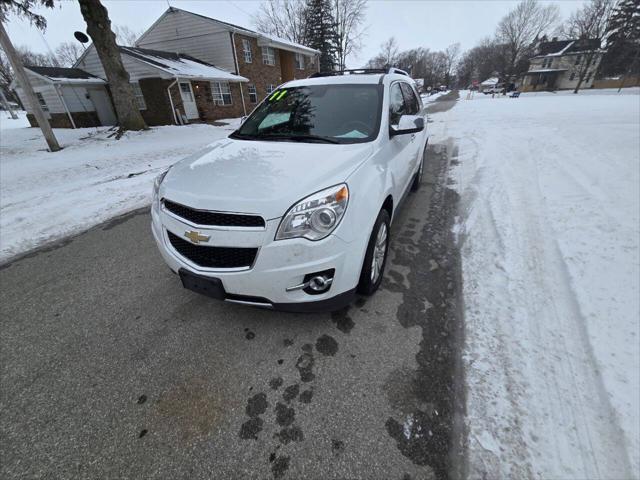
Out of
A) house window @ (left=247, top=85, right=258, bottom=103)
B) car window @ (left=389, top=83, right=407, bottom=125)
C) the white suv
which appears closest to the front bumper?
the white suv

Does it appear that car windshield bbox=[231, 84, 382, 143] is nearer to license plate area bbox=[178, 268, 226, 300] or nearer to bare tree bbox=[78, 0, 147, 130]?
license plate area bbox=[178, 268, 226, 300]

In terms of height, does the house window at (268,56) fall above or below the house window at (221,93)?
above

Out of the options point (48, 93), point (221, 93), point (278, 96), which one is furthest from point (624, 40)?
point (48, 93)

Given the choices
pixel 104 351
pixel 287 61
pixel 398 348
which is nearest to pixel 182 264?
pixel 104 351

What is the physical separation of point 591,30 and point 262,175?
238 ft

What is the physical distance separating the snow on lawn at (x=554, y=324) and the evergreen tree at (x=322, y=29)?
36366mm

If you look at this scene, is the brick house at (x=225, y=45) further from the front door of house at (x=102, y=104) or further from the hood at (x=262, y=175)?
the hood at (x=262, y=175)

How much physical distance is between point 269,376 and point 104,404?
1036mm

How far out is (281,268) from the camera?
1.88 m

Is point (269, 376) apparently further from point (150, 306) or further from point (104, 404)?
point (150, 306)

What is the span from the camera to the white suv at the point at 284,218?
1.88m

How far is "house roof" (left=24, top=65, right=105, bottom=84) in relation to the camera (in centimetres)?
1627

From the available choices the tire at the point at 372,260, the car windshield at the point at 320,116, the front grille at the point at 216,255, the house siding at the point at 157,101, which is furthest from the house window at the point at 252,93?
the front grille at the point at 216,255

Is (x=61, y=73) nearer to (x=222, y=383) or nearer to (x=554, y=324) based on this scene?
(x=222, y=383)
